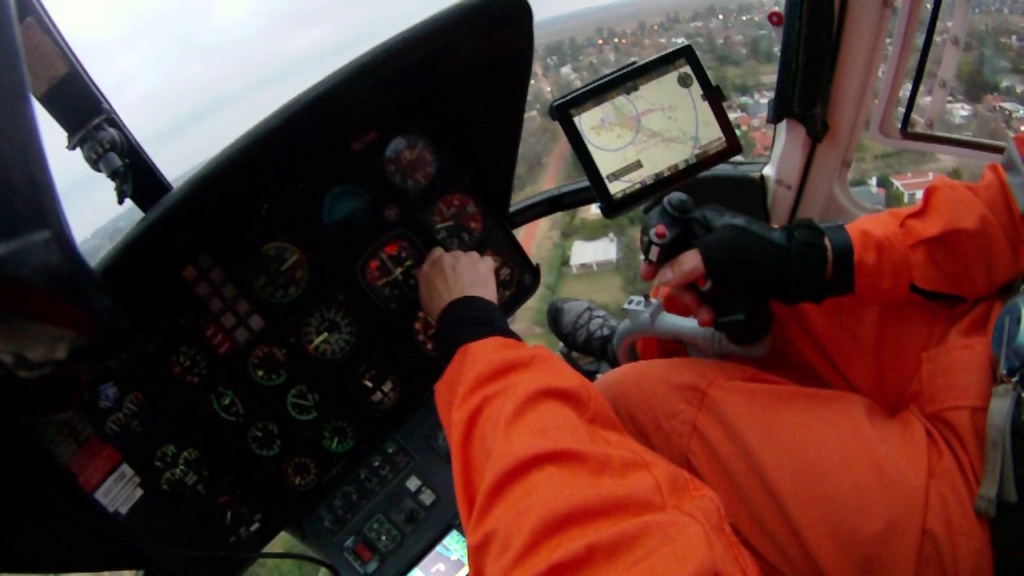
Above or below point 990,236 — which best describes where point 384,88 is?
above

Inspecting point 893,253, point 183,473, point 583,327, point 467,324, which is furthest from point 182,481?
point 893,253

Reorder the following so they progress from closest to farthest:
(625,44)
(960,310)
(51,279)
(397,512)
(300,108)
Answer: (51,279) < (300,108) < (960,310) < (397,512) < (625,44)

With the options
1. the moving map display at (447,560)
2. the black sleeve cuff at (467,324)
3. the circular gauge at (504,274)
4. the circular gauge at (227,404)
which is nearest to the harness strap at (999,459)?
the black sleeve cuff at (467,324)

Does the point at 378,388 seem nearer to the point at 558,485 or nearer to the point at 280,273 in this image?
the point at 280,273

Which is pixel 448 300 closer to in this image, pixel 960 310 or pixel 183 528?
pixel 183 528

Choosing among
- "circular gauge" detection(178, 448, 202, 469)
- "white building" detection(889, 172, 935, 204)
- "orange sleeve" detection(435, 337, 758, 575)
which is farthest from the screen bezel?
"circular gauge" detection(178, 448, 202, 469)

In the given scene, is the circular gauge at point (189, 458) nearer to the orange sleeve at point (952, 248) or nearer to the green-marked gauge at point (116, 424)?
the green-marked gauge at point (116, 424)

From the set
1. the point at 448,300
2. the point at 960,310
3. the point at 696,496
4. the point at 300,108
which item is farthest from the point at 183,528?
the point at 960,310
